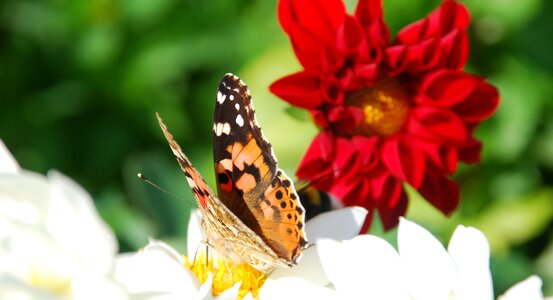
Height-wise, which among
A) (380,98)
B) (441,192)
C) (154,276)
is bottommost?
(441,192)

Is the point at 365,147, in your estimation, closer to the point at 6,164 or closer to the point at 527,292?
the point at 527,292

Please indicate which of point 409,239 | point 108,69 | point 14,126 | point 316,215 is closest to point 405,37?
point 316,215

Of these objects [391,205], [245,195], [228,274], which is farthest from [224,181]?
[391,205]

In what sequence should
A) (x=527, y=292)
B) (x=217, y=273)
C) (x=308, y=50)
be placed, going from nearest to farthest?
(x=527, y=292) → (x=217, y=273) → (x=308, y=50)

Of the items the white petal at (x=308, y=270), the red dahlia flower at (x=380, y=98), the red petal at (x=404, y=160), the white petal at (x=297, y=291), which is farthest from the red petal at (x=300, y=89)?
the white petal at (x=297, y=291)

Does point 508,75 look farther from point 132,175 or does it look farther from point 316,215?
point 316,215

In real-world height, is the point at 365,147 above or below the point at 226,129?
below

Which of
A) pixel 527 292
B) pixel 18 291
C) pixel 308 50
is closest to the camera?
pixel 18 291

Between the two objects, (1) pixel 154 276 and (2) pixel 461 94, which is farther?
(2) pixel 461 94
